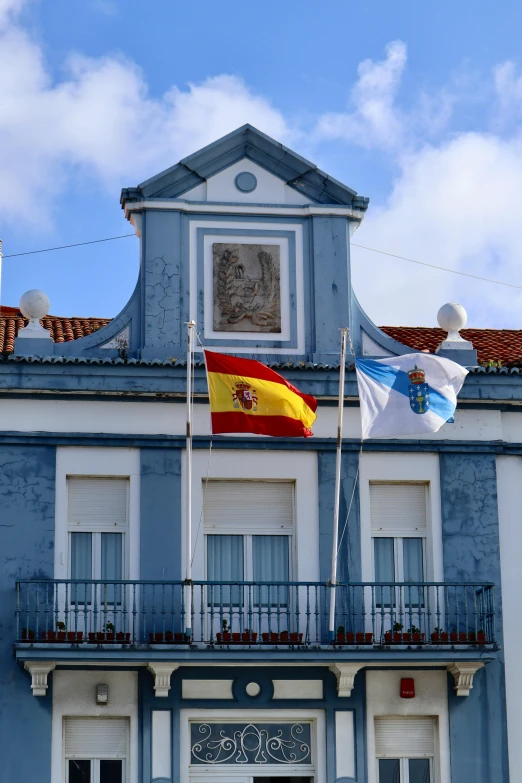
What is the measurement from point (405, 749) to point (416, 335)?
26.5ft

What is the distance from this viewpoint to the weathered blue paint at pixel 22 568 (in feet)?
82.2

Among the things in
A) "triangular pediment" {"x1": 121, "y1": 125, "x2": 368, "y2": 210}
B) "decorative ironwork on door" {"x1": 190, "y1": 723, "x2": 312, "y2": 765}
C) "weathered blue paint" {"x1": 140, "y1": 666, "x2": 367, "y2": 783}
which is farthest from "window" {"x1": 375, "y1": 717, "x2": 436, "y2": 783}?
"triangular pediment" {"x1": 121, "y1": 125, "x2": 368, "y2": 210}

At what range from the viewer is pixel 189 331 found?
1013 inches

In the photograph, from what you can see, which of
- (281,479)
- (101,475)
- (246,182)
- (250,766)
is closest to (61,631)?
(101,475)

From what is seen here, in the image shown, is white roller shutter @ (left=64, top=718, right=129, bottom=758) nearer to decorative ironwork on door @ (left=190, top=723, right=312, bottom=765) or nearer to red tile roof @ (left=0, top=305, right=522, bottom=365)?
decorative ironwork on door @ (left=190, top=723, right=312, bottom=765)

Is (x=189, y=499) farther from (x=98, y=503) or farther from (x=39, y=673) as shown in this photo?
(x=39, y=673)

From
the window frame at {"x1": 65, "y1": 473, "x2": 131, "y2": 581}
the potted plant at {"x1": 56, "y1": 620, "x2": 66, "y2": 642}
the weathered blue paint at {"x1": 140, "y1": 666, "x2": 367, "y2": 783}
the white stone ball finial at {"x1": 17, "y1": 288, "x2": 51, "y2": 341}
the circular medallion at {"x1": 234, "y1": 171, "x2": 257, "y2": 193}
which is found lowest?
the weathered blue paint at {"x1": 140, "y1": 666, "x2": 367, "y2": 783}

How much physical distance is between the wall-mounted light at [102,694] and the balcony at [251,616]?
68 cm

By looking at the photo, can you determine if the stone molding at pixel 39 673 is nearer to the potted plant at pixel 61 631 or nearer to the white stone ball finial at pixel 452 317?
the potted plant at pixel 61 631

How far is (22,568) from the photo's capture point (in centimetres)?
2569

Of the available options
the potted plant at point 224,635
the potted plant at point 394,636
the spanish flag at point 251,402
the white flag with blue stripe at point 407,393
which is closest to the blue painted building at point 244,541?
the potted plant at point 224,635

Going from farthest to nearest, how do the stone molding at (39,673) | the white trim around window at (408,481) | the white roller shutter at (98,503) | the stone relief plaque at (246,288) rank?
the stone relief plaque at (246,288)
the white trim around window at (408,481)
the white roller shutter at (98,503)
the stone molding at (39,673)

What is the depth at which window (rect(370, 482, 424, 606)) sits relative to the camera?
26.9 metres

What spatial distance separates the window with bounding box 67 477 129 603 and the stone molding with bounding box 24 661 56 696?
64.5 inches
